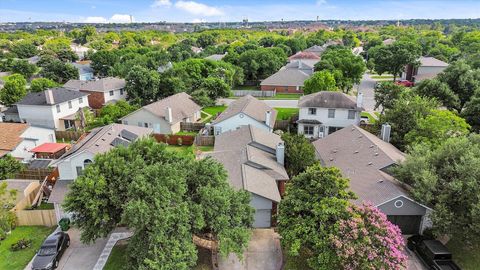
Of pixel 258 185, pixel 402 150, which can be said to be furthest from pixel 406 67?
pixel 258 185

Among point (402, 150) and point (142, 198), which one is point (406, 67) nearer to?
point (402, 150)

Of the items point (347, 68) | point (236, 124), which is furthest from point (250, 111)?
point (347, 68)

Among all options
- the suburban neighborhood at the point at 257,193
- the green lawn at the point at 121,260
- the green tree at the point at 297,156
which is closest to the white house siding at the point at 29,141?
the suburban neighborhood at the point at 257,193

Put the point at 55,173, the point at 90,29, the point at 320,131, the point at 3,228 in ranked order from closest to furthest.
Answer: the point at 3,228, the point at 55,173, the point at 320,131, the point at 90,29

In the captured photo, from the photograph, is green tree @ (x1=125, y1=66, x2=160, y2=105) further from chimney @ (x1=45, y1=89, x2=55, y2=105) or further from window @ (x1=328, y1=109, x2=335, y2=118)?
window @ (x1=328, y1=109, x2=335, y2=118)

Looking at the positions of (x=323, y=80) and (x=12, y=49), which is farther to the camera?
(x=12, y=49)

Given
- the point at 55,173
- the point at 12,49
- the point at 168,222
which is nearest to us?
the point at 168,222

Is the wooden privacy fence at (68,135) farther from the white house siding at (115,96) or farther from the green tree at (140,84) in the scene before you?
the white house siding at (115,96)
